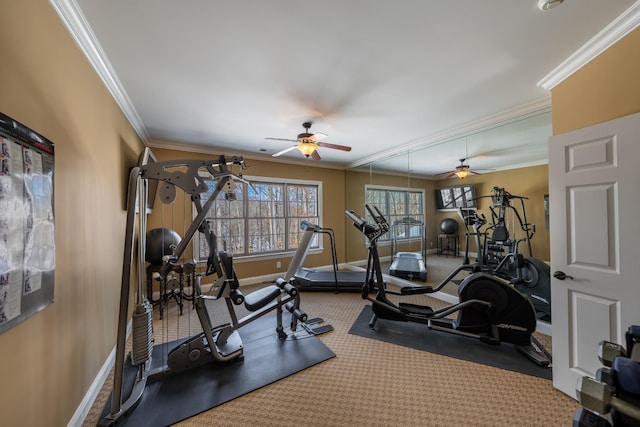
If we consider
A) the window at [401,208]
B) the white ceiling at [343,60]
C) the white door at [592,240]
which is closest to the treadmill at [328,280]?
the window at [401,208]

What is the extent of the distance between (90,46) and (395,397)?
356cm

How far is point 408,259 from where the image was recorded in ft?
17.3

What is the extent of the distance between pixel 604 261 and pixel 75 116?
12.8ft

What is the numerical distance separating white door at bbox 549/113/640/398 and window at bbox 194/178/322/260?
3.80 m

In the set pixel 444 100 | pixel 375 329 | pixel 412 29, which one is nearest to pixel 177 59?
pixel 412 29

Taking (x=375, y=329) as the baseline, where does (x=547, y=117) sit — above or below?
above

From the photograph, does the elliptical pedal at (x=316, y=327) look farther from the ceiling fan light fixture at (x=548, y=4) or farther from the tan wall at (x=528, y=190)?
the ceiling fan light fixture at (x=548, y=4)

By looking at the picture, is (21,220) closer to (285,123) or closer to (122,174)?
(122,174)

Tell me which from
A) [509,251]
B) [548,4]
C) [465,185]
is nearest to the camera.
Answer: [548,4]

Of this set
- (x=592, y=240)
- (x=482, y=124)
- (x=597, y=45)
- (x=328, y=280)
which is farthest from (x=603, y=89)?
(x=328, y=280)

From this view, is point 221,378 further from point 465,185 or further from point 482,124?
point 465,185

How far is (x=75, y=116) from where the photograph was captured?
5.54 feet

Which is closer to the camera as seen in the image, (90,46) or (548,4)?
(548,4)

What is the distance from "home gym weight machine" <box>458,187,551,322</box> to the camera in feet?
10.2
